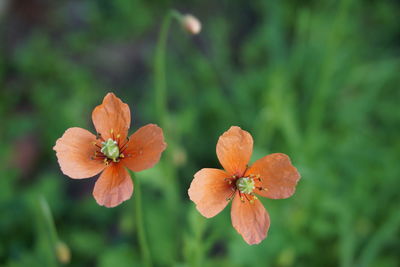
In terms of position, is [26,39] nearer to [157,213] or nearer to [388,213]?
[157,213]

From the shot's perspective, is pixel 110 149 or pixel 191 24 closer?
pixel 110 149

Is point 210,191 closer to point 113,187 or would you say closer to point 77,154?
point 113,187

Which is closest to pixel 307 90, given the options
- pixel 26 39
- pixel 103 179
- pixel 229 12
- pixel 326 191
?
pixel 326 191

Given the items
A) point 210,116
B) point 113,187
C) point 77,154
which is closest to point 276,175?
point 113,187

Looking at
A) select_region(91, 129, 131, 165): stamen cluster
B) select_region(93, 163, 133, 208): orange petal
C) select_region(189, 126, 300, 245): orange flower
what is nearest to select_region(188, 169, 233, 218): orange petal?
select_region(189, 126, 300, 245): orange flower

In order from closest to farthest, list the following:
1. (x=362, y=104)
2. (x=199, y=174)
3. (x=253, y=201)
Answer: (x=199, y=174) → (x=253, y=201) → (x=362, y=104)

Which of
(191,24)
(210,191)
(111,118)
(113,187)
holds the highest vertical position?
(191,24)
